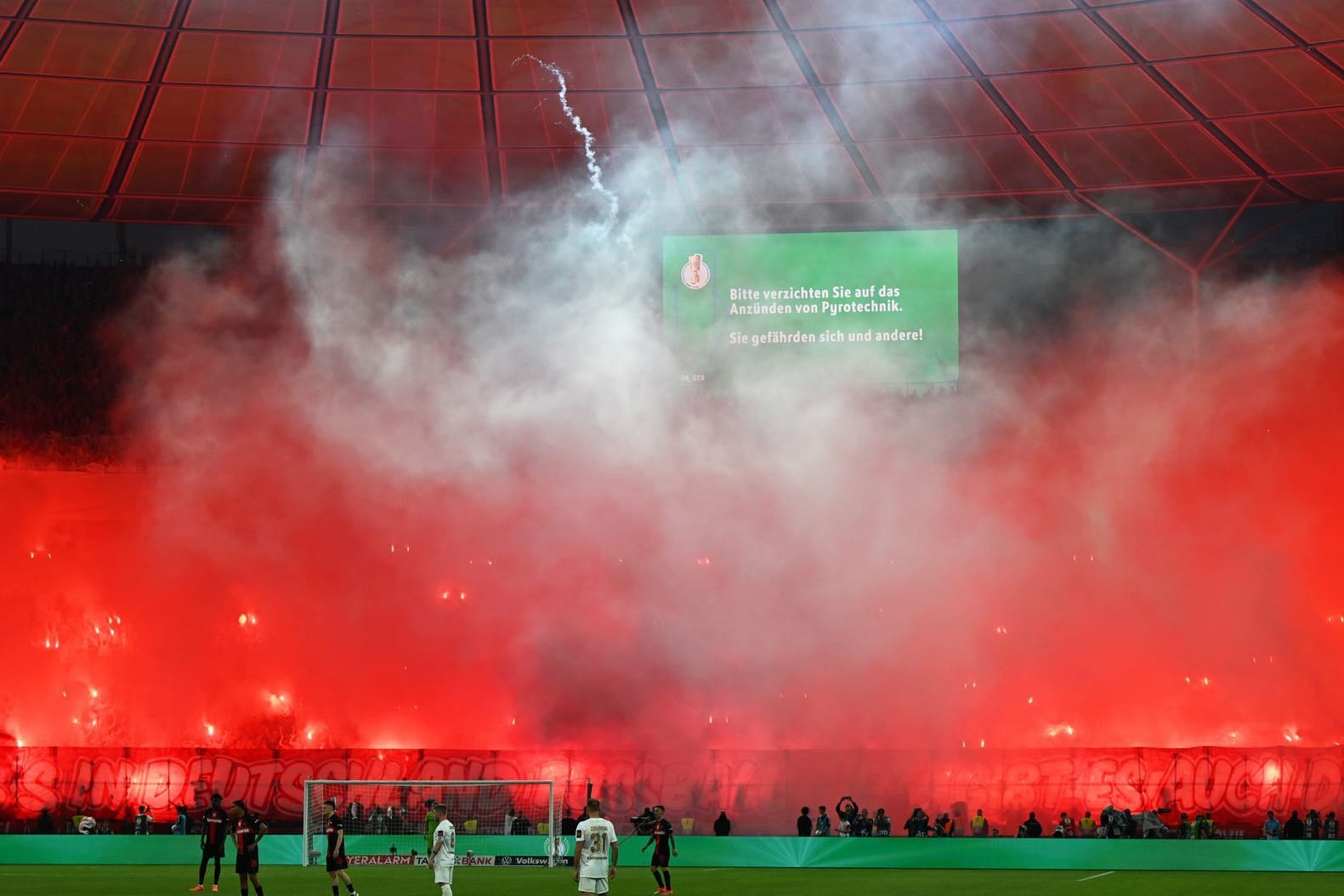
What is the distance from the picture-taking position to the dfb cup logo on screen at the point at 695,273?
104 feet

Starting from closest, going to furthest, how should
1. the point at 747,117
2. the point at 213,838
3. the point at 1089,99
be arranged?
the point at 213,838
the point at 1089,99
the point at 747,117

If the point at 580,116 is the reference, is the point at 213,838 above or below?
below

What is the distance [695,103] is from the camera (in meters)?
29.4

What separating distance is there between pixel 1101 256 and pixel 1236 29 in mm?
9962

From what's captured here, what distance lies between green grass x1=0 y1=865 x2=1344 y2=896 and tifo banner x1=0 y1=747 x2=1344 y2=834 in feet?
20.4

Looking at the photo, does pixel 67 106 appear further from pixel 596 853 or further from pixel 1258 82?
pixel 1258 82

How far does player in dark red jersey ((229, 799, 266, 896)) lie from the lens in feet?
61.2

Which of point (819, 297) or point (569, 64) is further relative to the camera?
point (819, 297)

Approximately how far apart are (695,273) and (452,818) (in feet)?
40.5

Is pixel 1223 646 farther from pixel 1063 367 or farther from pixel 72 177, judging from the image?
pixel 72 177

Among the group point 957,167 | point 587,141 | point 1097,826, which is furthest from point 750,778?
point 587,141

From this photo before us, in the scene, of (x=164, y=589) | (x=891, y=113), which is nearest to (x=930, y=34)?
(x=891, y=113)

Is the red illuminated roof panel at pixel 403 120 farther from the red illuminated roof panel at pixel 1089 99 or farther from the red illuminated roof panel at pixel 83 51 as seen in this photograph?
the red illuminated roof panel at pixel 1089 99

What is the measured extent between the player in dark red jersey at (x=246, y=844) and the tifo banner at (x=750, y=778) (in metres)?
13.2
